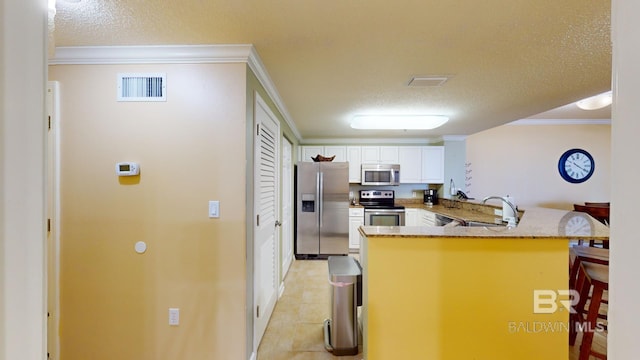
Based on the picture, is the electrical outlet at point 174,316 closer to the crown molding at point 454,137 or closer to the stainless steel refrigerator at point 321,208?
the stainless steel refrigerator at point 321,208

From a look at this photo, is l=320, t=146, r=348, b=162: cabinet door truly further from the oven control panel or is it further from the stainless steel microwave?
the oven control panel

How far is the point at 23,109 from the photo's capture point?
0.37 meters

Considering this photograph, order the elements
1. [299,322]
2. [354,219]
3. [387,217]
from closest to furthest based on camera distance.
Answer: [299,322] < [387,217] < [354,219]

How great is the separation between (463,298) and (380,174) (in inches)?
129

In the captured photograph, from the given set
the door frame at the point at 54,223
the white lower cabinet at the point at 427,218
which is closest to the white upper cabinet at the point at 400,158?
the white lower cabinet at the point at 427,218

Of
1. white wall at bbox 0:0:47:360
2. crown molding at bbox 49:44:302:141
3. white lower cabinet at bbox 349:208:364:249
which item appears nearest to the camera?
white wall at bbox 0:0:47:360

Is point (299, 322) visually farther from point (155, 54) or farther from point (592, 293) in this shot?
point (155, 54)

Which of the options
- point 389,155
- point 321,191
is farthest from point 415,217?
point 321,191

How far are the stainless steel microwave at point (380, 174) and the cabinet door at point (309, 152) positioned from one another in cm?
88

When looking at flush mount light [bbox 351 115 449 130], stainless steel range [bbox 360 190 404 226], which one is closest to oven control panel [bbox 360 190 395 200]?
stainless steel range [bbox 360 190 404 226]

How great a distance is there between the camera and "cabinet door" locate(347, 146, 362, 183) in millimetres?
4926

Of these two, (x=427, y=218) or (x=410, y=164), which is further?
(x=410, y=164)

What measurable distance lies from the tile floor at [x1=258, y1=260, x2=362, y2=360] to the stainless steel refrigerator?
65 cm

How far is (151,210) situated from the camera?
1785 millimetres
